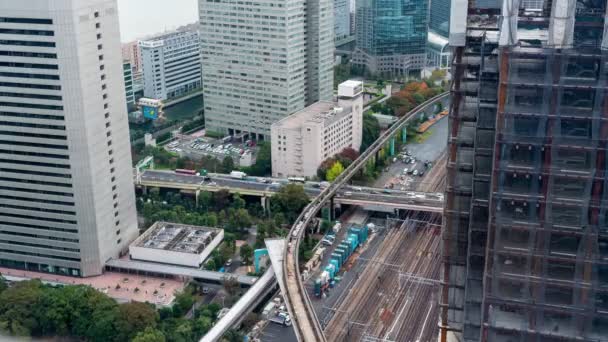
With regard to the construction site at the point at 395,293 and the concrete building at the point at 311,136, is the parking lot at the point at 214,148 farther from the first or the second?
the construction site at the point at 395,293

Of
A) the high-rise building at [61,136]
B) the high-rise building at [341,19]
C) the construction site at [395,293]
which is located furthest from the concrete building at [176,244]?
the high-rise building at [341,19]

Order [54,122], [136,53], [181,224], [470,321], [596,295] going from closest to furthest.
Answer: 1. [596,295]
2. [470,321]
3. [54,122]
4. [181,224]
5. [136,53]

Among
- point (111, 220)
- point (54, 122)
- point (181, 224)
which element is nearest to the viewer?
point (54, 122)

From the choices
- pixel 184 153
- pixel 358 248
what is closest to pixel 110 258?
pixel 358 248

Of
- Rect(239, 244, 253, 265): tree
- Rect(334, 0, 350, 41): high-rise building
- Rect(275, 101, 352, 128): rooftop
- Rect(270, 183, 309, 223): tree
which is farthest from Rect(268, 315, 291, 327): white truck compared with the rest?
Rect(334, 0, 350, 41): high-rise building

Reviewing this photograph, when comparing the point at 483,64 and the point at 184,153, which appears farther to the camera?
the point at 184,153

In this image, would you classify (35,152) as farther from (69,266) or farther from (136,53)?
(136,53)

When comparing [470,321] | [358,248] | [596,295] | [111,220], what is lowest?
[358,248]

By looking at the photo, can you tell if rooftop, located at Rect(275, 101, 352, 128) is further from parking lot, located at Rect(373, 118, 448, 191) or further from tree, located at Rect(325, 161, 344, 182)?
parking lot, located at Rect(373, 118, 448, 191)
